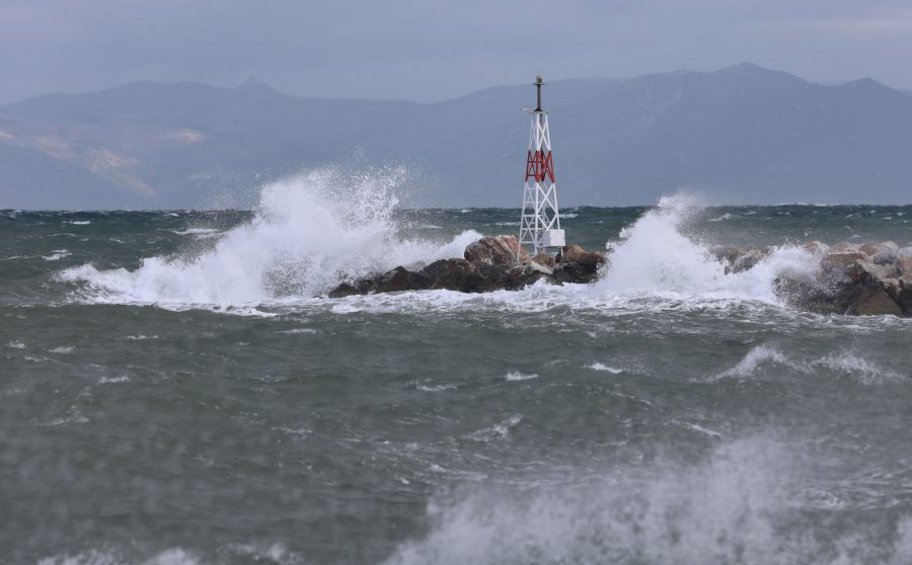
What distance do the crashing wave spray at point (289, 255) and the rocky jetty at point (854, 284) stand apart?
1226cm

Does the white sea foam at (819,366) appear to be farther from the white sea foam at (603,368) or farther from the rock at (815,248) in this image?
the rock at (815,248)

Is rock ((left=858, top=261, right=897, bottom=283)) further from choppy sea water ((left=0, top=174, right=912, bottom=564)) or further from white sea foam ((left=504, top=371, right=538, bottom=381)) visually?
white sea foam ((left=504, top=371, right=538, bottom=381))

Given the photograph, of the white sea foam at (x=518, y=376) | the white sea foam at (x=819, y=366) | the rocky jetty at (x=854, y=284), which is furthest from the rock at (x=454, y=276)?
the white sea foam at (x=518, y=376)

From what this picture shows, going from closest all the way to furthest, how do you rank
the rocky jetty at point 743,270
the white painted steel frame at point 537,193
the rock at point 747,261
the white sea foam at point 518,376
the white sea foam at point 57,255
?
1. the white sea foam at point 518,376
2. the rocky jetty at point 743,270
3. the rock at point 747,261
4. the white painted steel frame at point 537,193
5. the white sea foam at point 57,255

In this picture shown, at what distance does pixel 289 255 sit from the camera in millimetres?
34156

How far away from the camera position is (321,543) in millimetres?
10922

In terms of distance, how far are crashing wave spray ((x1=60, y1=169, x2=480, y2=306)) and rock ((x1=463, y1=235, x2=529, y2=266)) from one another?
2.86 m

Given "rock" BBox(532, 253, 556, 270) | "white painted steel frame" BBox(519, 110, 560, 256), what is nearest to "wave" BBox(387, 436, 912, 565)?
"rock" BBox(532, 253, 556, 270)

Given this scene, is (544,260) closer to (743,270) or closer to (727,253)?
(727,253)

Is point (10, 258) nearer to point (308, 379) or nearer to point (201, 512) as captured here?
point (308, 379)

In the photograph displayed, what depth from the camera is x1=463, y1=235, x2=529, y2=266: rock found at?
31156mm

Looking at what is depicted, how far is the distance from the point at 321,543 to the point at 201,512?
1.63 m

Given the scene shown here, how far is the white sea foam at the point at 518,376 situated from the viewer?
1777 cm

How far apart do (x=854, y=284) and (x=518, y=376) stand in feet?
38.3
